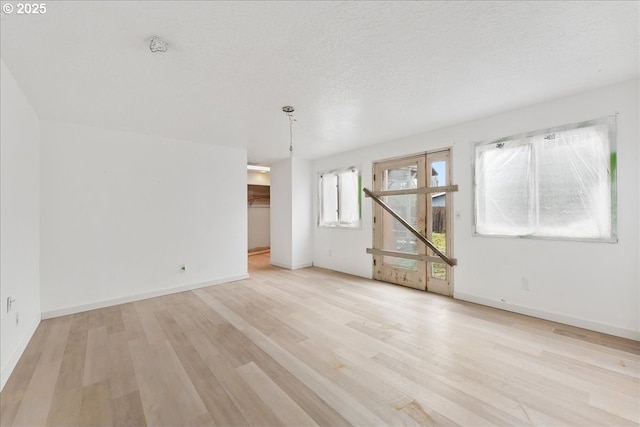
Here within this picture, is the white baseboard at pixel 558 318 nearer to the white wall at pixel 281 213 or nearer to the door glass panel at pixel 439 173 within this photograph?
the door glass panel at pixel 439 173

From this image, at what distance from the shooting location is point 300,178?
5887 mm

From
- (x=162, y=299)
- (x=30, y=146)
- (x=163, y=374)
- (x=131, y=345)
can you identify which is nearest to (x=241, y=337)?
(x=163, y=374)

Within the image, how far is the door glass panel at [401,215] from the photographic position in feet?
14.1

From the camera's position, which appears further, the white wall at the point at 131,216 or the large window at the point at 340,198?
the large window at the point at 340,198

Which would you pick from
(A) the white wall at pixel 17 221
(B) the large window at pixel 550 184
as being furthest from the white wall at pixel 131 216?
(B) the large window at pixel 550 184

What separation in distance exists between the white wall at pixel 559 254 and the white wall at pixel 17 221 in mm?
4491

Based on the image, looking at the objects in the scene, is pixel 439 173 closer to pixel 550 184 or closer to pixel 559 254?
pixel 550 184

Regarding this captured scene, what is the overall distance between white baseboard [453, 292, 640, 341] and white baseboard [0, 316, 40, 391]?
4545 mm

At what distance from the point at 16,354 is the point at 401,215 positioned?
4.62 metres

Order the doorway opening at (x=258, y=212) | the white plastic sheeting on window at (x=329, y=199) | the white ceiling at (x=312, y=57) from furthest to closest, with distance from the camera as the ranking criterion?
the doorway opening at (x=258, y=212) → the white plastic sheeting on window at (x=329, y=199) → the white ceiling at (x=312, y=57)

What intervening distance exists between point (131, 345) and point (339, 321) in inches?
80.0

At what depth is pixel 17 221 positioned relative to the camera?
7.85 feet

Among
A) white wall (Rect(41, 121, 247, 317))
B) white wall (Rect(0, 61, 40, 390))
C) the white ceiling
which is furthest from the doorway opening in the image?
white wall (Rect(0, 61, 40, 390))

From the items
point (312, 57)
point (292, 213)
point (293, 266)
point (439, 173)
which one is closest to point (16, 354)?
point (312, 57)
